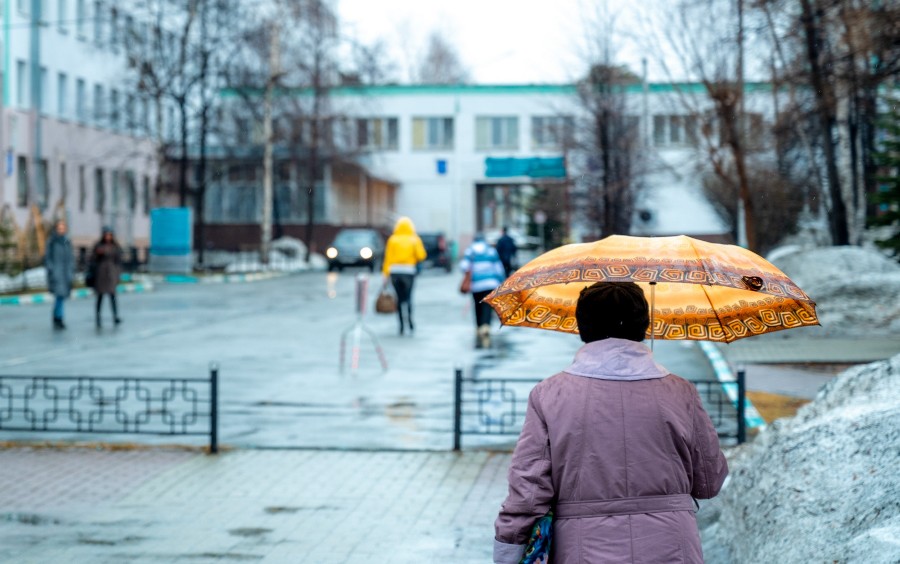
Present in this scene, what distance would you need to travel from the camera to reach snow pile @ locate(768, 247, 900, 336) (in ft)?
Result: 69.2

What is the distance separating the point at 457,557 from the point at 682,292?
2.70 meters

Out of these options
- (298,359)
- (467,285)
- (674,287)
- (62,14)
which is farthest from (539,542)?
(62,14)

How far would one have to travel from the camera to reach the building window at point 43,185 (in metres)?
48.2

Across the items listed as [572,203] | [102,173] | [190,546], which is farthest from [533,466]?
[102,173]

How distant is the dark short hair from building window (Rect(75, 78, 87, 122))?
164 ft

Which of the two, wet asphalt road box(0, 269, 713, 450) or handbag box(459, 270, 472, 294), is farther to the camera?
handbag box(459, 270, 472, 294)

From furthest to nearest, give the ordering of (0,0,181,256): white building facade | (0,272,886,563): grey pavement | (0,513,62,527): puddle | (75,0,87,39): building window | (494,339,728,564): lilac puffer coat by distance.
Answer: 1. (75,0,87,39): building window
2. (0,0,181,256): white building facade
3. (0,513,62,527): puddle
4. (0,272,886,563): grey pavement
5. (494,339,728,564): lilac puffer coat

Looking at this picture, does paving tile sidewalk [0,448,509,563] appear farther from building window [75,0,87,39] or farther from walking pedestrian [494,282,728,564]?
building window [75,0,87,39]

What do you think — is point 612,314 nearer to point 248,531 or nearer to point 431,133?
point 248,531

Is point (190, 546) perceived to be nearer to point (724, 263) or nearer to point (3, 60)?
point (724, 263)

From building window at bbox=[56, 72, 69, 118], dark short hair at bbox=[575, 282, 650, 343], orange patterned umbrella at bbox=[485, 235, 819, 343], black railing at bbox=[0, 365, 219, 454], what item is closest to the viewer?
dark short hair at bbox=[575, 282, 650, 343]

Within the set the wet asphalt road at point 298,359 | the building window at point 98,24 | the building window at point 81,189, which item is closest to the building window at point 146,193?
the building window at point 81,189

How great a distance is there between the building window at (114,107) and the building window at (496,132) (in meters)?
24.8

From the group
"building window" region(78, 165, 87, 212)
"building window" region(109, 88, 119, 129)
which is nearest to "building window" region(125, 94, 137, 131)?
"building window" region(109, 88, 119, 129)
